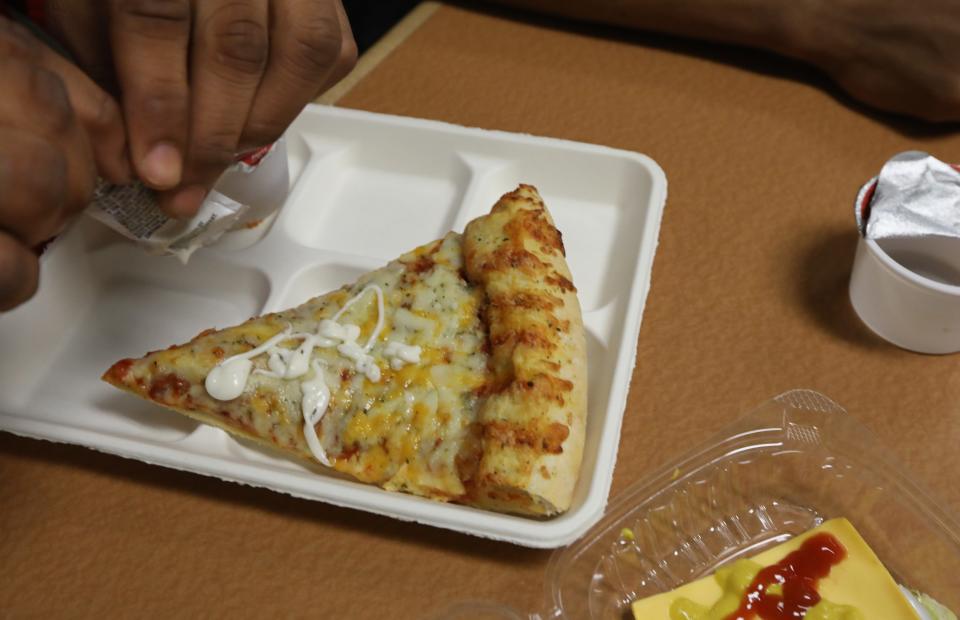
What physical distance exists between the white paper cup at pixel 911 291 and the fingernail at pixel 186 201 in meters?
1.03

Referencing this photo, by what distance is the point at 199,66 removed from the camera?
39.9 inches

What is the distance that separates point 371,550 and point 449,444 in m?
0.20

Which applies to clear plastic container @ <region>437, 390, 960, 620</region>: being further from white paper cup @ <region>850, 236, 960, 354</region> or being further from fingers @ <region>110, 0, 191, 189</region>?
fingers @ <region>110, 0, 191, 189</region>

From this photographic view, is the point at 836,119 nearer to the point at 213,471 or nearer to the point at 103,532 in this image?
the point at 213,471

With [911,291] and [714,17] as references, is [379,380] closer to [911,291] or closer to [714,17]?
[911,291]

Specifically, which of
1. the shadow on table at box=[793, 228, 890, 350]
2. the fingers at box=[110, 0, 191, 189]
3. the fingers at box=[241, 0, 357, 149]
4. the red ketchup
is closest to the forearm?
the shadow on table at box=[793, 228, 890, 350]

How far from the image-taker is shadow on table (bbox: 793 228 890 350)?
1.53 m

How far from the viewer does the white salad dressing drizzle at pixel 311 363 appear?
4.13 feet

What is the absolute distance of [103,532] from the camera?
1305mm

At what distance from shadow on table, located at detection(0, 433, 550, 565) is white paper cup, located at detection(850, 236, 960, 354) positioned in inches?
27.7

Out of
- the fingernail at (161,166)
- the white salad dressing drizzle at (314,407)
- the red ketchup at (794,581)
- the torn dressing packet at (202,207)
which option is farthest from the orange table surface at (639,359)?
the fingernail at (161,166)

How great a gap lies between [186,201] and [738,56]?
1464 millimetres

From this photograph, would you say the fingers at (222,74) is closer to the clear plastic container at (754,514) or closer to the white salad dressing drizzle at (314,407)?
the white salad dressing drizzle at (314,407)

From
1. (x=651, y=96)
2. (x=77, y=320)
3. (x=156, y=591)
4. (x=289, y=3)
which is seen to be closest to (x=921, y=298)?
(x=651, y=96)
